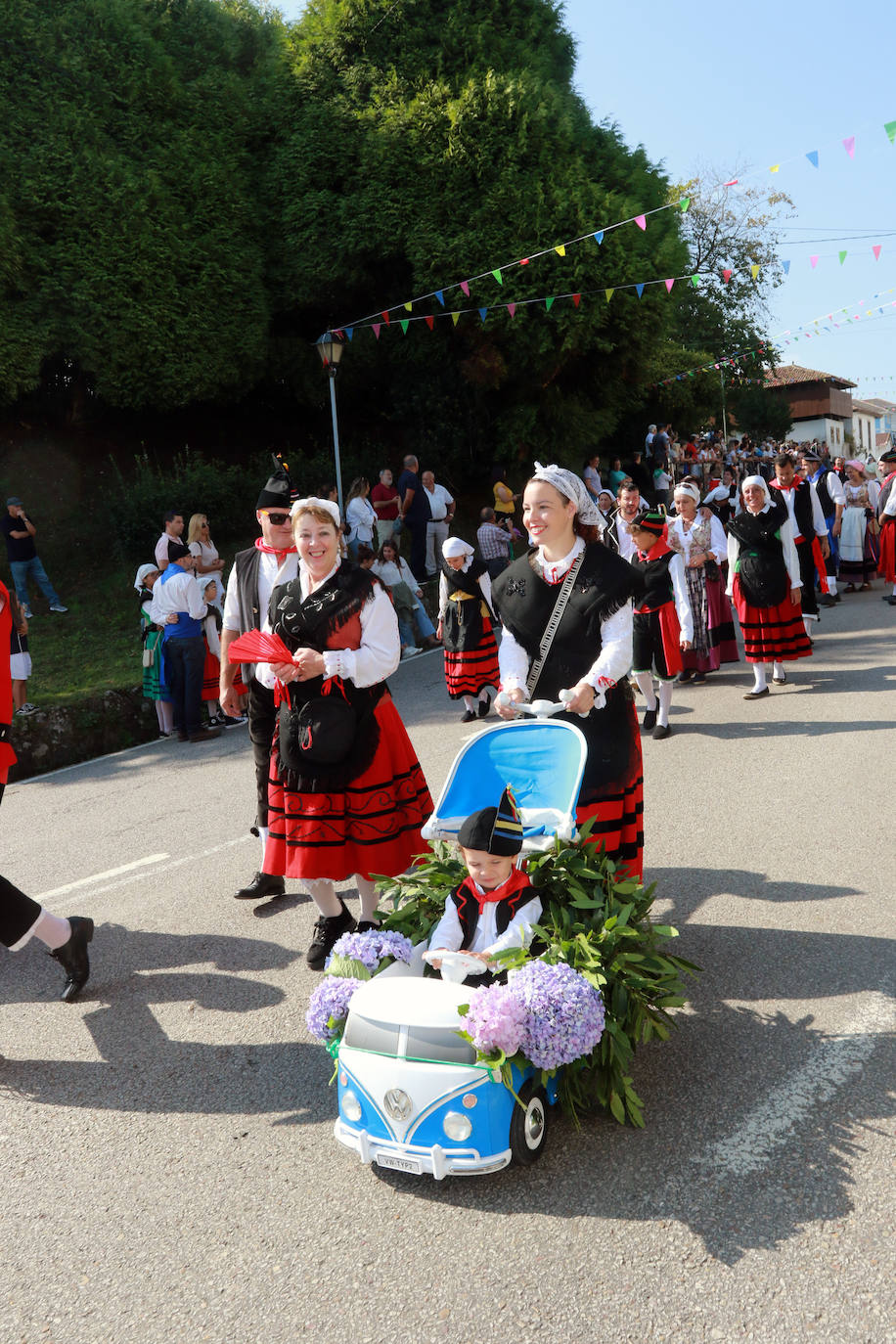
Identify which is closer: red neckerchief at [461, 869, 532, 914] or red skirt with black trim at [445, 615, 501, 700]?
red neckerchief at [461, 869, 532, 914]

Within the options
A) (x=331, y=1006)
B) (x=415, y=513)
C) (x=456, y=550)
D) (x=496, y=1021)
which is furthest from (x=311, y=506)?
(x=415, y=513)

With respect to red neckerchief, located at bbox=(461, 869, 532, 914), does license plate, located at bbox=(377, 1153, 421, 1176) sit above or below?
below

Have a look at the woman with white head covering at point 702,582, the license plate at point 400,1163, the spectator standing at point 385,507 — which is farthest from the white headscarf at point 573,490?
the spectator standing at point 385,507

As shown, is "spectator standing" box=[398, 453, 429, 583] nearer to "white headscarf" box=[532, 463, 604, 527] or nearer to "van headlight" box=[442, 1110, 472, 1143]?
"white headscarf" box=[532, 463, 604, 527]

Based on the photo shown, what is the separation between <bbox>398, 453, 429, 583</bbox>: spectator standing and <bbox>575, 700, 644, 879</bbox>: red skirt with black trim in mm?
12167

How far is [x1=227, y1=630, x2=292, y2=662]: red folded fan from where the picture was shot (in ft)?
14.9

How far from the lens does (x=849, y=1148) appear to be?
3188mm

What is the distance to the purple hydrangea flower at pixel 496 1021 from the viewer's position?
3.01m

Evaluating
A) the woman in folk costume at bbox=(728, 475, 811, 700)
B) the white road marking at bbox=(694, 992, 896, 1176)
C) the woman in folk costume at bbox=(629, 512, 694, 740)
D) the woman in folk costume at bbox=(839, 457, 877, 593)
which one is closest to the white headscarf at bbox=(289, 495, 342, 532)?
the white road marking at bbox=(694, 992, 896, 1176)

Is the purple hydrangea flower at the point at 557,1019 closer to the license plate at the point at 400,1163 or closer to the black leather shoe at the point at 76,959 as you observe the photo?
the license plate at the point at 400,1163

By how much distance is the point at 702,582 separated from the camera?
10141 millimetres

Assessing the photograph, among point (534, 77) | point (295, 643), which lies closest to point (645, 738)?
point (295, 643)

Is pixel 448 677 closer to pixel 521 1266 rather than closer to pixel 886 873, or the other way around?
pixel 886 873

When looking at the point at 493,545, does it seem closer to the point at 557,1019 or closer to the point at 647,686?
the point at 647,686
